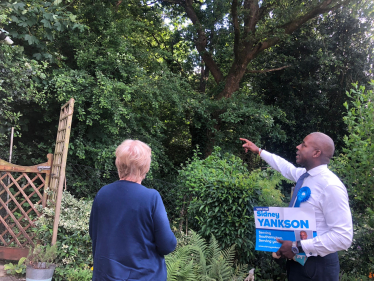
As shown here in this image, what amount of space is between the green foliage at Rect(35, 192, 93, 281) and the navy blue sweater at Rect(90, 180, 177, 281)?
8.68ft

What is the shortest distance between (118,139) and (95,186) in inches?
48.7

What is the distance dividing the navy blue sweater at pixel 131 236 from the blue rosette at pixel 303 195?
3.44ft

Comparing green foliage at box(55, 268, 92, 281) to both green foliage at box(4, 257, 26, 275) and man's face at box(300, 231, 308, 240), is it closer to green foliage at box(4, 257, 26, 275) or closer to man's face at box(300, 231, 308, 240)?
green foliage at box(4, 257, 26, 275)

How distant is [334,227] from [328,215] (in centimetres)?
8

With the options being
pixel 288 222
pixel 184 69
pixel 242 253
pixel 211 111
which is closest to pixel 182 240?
pixel 242 253

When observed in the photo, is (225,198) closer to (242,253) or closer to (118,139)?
(242,253)

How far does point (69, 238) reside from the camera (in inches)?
172

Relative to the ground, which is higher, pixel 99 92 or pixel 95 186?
pixel 99 92

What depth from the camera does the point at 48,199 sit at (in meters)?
4.88

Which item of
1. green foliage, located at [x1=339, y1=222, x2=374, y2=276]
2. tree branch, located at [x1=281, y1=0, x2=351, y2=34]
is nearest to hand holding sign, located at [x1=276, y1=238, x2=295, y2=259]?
green foliage, located at [x1=339, y1=222, x2=374, y2=276]

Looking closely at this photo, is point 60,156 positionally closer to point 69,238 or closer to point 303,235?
point 69,238

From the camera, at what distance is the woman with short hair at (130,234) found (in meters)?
1.73

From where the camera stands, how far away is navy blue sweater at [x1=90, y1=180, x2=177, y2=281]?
1728mm

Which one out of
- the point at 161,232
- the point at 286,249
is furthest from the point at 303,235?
the point at 161,232
